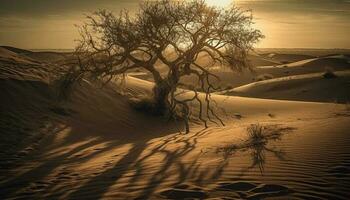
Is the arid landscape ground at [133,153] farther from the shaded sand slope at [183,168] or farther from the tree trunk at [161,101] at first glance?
the tree trunk at [161,101]

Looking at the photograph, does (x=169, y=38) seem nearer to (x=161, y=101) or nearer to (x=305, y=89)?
(x=161, y=101)

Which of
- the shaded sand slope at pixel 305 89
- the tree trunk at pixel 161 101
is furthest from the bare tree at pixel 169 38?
the shaded sand slope at pixel 305 89

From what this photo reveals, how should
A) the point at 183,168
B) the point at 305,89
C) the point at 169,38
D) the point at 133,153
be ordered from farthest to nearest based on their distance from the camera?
the point at 305,89 < the point at 169,38 < the point at 133,153 < the point at 183,168

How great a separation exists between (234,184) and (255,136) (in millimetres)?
3459

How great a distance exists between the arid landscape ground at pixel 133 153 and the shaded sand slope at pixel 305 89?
9342 millimetres

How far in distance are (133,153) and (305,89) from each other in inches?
895

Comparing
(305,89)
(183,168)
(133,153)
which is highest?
(305,89)

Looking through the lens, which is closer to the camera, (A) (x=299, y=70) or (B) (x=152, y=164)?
(B) (x=152, y=164)

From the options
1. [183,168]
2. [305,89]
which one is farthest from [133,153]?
[305,89]

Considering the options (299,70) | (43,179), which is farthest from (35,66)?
(299,70)

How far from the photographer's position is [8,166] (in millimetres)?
9930

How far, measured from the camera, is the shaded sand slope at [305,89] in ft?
90.1

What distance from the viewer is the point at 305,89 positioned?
30.8 m

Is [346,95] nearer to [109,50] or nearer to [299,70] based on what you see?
[109,50]
